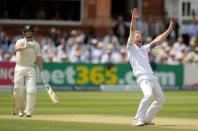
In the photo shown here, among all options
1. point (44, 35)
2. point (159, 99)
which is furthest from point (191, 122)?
point (44, 35)

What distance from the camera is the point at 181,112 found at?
21.1m

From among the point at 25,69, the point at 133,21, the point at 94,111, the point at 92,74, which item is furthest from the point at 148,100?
the point at 92,74

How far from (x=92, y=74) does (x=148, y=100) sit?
59.4 feet

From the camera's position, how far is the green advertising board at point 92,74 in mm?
33562

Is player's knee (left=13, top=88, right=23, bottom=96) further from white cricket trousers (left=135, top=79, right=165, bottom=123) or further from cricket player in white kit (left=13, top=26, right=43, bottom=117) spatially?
white cricket trousers (left=135, top=79, right=165, bottom=123)

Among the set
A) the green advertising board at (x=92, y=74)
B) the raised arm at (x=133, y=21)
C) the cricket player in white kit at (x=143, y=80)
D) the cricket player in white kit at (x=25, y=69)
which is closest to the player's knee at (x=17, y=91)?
the cricket player in white kit at (x=25, y=69)

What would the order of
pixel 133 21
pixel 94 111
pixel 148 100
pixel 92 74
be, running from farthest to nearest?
pixel 92 74
pixel 94 111
pixel 148 100
pixel 133 21

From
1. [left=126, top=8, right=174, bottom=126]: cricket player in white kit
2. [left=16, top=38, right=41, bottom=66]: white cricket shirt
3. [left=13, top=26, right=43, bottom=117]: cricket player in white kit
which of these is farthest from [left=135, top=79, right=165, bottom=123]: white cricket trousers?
[left=16, top=38, right=41, bottom=66]: white cricket shirt

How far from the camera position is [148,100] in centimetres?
1590

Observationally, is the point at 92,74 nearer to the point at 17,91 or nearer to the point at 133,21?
the point at 17,91

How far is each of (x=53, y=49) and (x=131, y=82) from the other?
354 cm

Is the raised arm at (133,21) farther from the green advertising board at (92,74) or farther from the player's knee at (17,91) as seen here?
the green advertising board at (92,74)

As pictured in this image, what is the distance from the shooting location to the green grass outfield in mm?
15594

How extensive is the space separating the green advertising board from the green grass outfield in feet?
9.23
